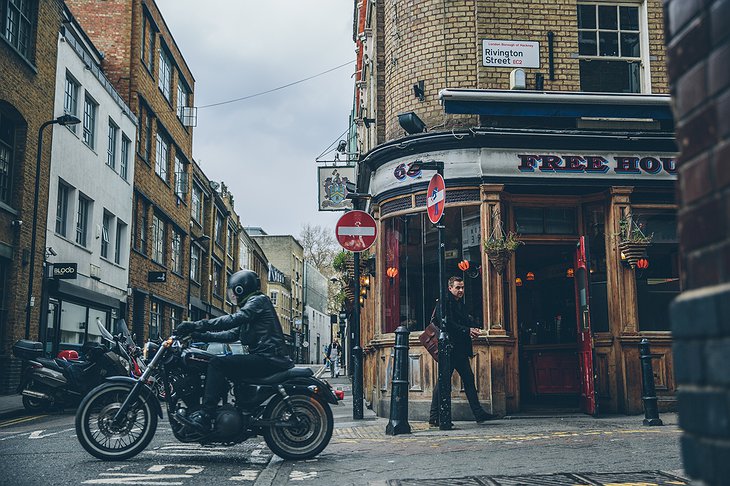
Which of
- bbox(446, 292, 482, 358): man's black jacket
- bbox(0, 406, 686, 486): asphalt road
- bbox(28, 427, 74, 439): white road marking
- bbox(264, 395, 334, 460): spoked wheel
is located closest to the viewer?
bbox(0, 406, 686, 486): asphalt road

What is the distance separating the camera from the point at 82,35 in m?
25.3

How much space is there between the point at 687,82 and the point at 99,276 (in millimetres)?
24099

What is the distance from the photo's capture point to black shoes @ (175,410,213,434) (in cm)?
707

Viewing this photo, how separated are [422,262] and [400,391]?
3894 millimetres

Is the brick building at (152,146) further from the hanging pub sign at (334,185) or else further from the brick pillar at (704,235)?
the brick pillar at (704,235)

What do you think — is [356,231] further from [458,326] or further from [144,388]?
[144,388]

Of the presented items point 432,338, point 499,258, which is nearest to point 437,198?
point 432,338

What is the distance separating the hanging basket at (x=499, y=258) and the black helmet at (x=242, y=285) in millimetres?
5431

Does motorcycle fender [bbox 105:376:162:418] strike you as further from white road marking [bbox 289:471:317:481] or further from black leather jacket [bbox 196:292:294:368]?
white road marking [bbox 289:471:317:481]

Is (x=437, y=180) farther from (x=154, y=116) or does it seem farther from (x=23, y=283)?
(x=154, y=116)

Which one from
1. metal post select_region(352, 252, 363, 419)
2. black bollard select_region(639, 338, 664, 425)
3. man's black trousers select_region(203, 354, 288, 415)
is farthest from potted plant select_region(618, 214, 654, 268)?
man's black trousers select_region(203, 354, 288, 415)

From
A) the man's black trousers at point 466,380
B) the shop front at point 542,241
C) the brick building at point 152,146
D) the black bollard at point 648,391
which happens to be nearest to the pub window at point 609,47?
the shop front at point 542,241

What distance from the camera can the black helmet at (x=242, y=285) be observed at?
7762mm

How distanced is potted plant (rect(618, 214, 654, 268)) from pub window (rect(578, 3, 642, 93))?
8.97ft
